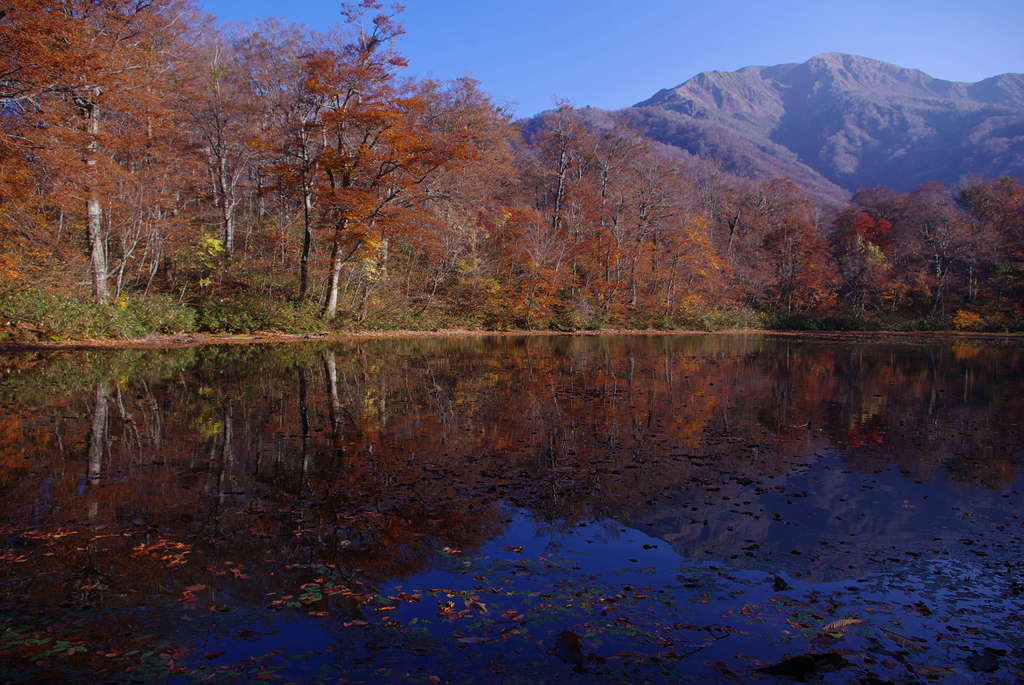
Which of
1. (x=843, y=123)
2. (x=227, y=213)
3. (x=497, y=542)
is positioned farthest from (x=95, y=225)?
(x=843, y=123)

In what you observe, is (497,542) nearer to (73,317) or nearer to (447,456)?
(447,456)

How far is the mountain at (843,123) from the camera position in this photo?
105500 mm

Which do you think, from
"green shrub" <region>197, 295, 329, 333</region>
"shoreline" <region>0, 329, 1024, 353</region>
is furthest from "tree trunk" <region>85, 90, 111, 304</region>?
"green shrub" <region>197, 295, 329, 333</region>

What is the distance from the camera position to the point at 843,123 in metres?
144

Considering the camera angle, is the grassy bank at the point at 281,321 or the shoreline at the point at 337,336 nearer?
the grassy bank at the point at 281,321

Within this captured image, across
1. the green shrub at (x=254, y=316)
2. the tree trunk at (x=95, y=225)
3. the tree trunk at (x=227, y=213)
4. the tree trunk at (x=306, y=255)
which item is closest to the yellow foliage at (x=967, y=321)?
the green shrub at (x=254, y=316)

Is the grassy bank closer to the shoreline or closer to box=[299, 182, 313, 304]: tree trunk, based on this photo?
the shoreline

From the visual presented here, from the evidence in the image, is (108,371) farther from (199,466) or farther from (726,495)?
(726,495)

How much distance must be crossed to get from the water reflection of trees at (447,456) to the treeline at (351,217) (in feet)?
25.8

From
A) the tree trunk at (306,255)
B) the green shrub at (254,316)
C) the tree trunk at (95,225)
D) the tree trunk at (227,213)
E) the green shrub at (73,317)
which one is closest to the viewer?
the green shrub at (73,317)

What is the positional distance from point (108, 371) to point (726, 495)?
43.5 ft

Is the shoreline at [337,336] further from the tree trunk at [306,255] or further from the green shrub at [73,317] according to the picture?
the tree trunk at [306,255]

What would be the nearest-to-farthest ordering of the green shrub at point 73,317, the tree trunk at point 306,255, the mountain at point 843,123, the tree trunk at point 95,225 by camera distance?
the green shrub at point 73,317
the tree trunk at point 95,225
the tree trunk at point 306,255
the mountain at point 843,123

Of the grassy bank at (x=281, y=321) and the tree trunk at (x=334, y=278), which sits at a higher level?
the tree trunk at (x=334, y=278)
